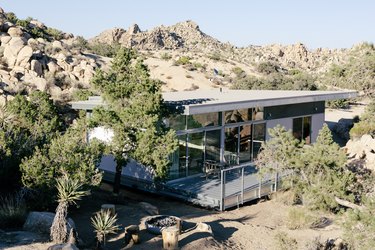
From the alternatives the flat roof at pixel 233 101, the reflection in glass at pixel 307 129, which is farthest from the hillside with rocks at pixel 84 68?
the reflection in glass at pixel 307 129

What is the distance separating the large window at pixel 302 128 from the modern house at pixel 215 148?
4.57ft

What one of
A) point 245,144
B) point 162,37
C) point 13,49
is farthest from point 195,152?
point 162,37

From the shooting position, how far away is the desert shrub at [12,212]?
413 inches

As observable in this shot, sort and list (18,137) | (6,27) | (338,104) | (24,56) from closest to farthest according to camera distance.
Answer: (18,137)
(24,56)
(6,27)
(338,104)

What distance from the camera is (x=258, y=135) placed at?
19625 mm

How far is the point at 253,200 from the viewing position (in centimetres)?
1599

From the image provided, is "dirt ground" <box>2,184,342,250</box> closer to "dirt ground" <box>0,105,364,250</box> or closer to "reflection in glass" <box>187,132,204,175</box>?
"dirt ground" <box>0,105,364,250</box>

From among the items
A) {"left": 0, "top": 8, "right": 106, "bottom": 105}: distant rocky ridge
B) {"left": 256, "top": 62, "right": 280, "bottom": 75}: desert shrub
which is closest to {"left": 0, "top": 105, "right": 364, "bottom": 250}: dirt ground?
{"left": 0, "top": 8, "right": 106, "bottom": 105}: distant rocky ridge

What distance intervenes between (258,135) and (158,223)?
9645 mm

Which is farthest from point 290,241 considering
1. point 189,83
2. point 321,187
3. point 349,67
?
point 189,83

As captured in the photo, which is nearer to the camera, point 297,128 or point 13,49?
point 297,128

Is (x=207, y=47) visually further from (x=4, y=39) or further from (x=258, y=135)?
(x=258, y=135)

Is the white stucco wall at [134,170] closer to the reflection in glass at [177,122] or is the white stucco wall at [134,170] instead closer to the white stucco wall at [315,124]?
the reflection in glass at [177,122]

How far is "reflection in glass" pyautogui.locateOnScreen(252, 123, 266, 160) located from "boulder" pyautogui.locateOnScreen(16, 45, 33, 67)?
2078cm
